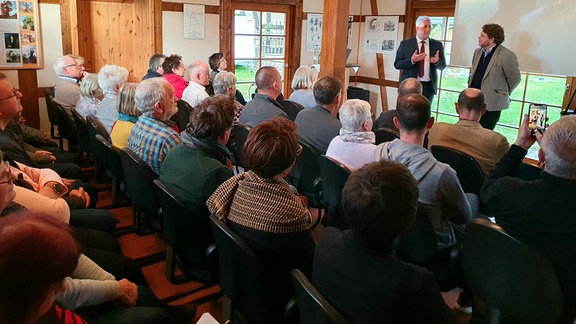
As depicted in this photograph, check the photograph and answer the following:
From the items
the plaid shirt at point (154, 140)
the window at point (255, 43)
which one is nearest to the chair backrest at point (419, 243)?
the plaid shirt at point (154, 140)

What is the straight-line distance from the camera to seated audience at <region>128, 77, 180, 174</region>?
105 inches

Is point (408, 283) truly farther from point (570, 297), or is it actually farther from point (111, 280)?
point (111, 280)

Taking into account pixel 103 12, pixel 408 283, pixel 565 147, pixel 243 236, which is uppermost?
pixel 103 12

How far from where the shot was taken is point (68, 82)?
15.7 feet

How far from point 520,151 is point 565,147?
43cm

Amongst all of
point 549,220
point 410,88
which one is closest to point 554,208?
point 549,220

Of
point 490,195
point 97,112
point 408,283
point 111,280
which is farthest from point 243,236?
point 97,112

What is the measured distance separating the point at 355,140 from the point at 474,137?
0.81 m

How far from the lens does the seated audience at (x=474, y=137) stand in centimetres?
285

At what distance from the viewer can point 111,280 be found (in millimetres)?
1674

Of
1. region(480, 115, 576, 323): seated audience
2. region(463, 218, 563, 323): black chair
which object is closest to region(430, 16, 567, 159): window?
region(480, 115, 576, 323): seated audience

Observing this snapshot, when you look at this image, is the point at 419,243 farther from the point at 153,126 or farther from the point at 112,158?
the point at 112,158

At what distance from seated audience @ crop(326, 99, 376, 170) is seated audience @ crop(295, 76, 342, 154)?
493 millimetres

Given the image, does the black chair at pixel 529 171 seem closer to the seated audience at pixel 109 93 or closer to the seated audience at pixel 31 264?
the seated audience at pixel 31 264
